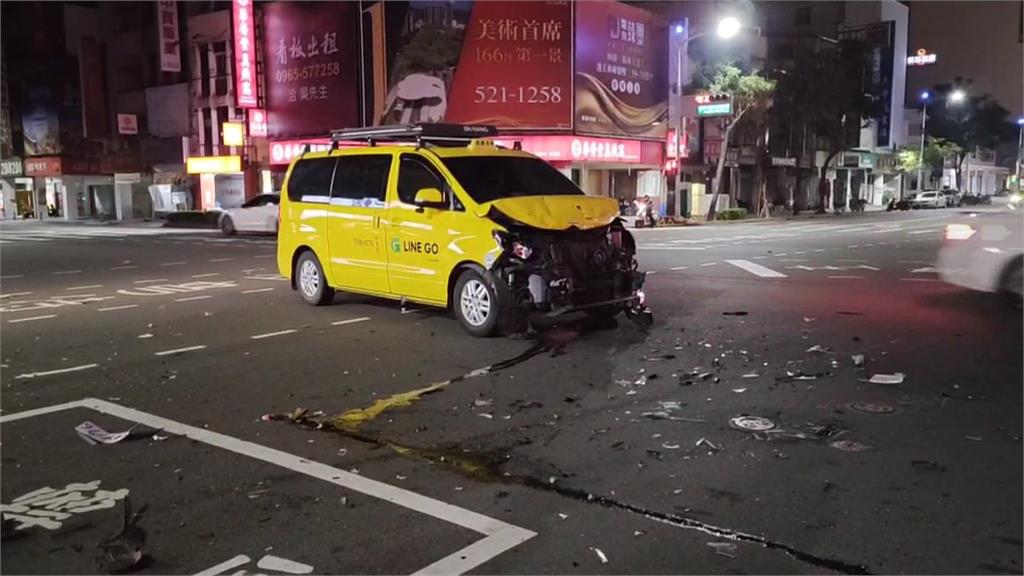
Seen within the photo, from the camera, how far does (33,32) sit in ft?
183

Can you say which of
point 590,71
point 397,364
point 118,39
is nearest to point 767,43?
point 590,71

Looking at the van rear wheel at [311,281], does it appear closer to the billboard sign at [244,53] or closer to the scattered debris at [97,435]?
the scattered debris at [97,435]

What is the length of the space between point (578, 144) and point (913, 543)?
114ft

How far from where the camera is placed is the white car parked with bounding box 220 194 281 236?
29.6 m

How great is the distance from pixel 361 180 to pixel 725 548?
26.5 ft

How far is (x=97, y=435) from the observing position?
19.6 feet

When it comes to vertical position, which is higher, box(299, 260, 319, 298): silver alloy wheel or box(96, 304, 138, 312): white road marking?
box(299, 260, 319, 298): silver alloy wheel

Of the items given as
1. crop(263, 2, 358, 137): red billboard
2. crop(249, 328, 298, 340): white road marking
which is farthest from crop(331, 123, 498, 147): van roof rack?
crop(263, 2, 358, 137): red billboard

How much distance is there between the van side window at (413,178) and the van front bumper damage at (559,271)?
1367 millimetres

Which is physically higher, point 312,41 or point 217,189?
point 312,41

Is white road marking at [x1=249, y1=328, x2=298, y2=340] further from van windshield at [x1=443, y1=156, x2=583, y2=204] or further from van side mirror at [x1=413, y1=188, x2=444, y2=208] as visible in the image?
van windshield at [x1=443, y1=156, x2=583, y2=204]

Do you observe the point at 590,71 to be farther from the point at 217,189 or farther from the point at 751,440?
the point at 751,440

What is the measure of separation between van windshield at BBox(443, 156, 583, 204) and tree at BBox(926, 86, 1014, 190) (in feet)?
267

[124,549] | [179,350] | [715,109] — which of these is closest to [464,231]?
[179,350]
